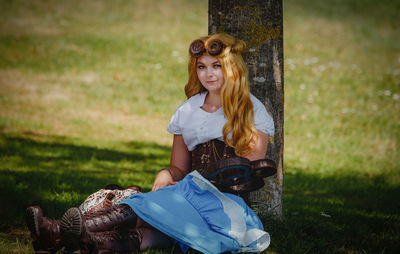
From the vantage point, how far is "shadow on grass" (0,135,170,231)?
406cm

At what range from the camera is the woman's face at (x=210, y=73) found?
3.12 meters

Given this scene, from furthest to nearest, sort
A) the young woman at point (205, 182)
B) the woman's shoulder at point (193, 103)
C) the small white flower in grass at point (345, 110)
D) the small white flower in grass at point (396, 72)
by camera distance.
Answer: the small white flower in grass at point (396, 72)
the small white flower in grass at point (345, 110)
the woman's shoulder at point (193, 103)
the young woman at point (205, 182)

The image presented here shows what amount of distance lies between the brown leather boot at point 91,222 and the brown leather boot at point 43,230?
8 centimetres

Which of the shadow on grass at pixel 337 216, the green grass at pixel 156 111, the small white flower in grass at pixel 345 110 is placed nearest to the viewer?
the shadow on grass at pixel 337 216

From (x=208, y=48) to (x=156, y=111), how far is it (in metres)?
5.81

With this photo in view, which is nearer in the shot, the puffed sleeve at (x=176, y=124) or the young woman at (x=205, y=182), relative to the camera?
the young woman at (x=205, y=182)

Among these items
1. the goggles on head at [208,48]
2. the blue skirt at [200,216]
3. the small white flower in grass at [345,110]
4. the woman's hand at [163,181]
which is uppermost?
the goggles on head at [208,48]

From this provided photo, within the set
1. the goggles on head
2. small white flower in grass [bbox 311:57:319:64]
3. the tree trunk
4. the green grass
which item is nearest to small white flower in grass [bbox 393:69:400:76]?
the green grass

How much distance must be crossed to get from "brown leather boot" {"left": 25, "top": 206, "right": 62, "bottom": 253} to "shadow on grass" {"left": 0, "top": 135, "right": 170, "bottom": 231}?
1.13m

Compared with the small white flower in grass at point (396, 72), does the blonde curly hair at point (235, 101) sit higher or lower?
lower

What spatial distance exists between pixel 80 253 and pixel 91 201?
2.12 ft

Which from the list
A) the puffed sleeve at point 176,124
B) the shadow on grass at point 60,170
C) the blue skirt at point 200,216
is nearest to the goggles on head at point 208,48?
the puffed sleeve at point 176,124

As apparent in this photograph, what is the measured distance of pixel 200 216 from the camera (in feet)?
9.23

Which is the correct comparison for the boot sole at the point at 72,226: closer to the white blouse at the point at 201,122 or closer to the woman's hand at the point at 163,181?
the woman's hand at the point at 163,181
